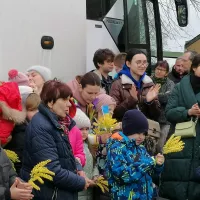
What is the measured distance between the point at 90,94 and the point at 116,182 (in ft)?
3.84

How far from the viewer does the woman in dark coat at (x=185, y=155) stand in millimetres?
4934

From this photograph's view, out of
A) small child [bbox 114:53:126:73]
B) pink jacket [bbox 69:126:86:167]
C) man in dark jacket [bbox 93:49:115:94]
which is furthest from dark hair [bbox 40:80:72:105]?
small child [bbox 114:53:126:73]

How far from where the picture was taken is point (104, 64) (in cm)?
593

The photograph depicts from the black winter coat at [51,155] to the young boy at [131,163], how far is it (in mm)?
331

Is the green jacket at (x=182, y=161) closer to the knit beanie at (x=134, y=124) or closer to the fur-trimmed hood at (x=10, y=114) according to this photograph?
the knit beanie at (x=134, y=124)

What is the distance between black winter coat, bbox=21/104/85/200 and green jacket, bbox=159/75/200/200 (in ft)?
5.44

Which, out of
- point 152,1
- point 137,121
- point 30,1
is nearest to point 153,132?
point 137,121

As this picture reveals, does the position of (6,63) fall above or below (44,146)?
above

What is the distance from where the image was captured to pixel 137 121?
12.8 ft

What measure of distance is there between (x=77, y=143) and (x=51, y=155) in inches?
23.7

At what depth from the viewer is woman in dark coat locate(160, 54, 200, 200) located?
493cm

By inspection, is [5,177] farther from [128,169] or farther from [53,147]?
[128,169]

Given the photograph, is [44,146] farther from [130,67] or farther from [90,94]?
[130,67]

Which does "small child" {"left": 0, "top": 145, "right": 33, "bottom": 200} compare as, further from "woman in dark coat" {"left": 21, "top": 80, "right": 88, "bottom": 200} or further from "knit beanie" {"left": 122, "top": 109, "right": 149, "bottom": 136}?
"knit beanie" {"left": 122, "top": 109, "right": 149, "bottom": 136}
